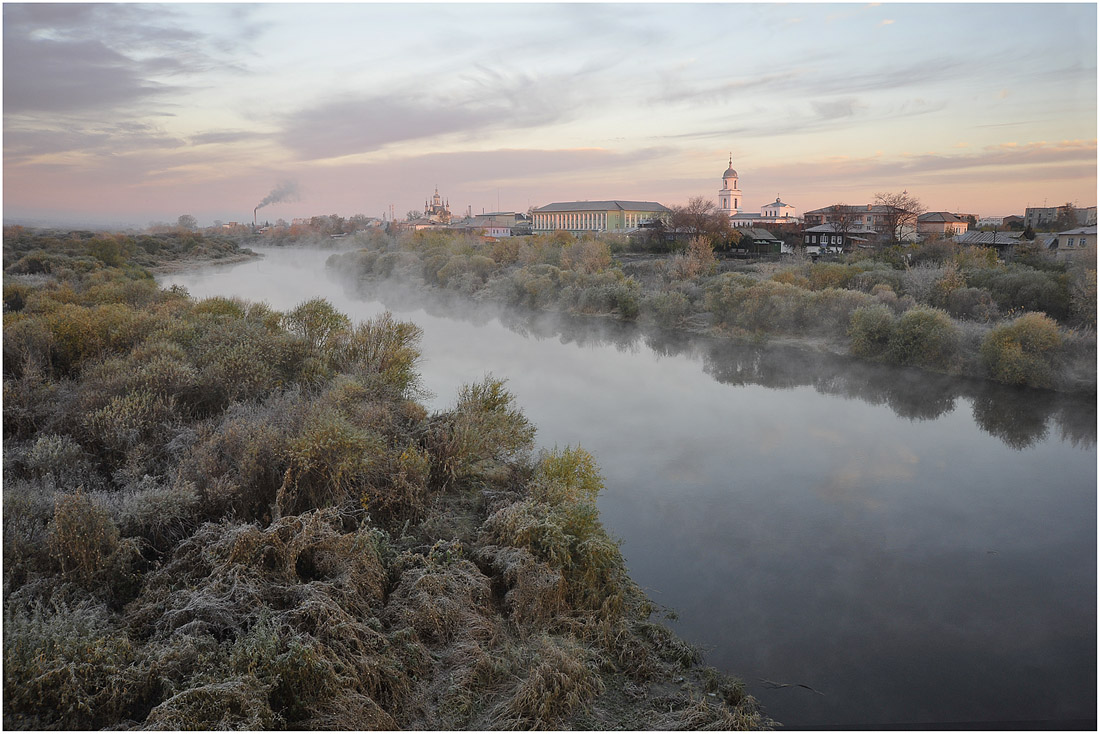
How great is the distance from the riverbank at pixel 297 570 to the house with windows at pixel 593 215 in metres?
56.0

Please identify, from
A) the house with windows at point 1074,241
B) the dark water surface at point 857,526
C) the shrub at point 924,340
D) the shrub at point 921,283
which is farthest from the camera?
the house with windows at point 1074,241

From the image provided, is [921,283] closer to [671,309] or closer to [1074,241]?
[1074,241]

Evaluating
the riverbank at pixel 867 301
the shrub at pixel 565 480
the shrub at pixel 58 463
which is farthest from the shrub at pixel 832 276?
the shrub at pixel 58 463

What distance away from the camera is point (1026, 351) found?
14641mm

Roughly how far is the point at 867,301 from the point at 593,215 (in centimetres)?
4831

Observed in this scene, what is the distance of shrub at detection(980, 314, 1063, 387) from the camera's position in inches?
561

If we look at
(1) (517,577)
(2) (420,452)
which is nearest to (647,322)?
(2) (420,452)

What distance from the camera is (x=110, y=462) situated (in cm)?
680

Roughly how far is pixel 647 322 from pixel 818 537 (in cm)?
1656

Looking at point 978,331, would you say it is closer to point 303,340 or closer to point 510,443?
point 510,443

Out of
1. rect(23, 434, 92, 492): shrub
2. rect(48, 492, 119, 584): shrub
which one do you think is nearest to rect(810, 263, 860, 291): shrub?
rect(23, 434, 92, 492): shrub

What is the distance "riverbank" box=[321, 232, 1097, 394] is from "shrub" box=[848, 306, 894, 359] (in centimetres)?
3

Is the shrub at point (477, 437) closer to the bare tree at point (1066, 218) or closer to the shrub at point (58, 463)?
the shrub at point (58, 463)

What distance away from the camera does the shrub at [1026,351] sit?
1424 centimetres
